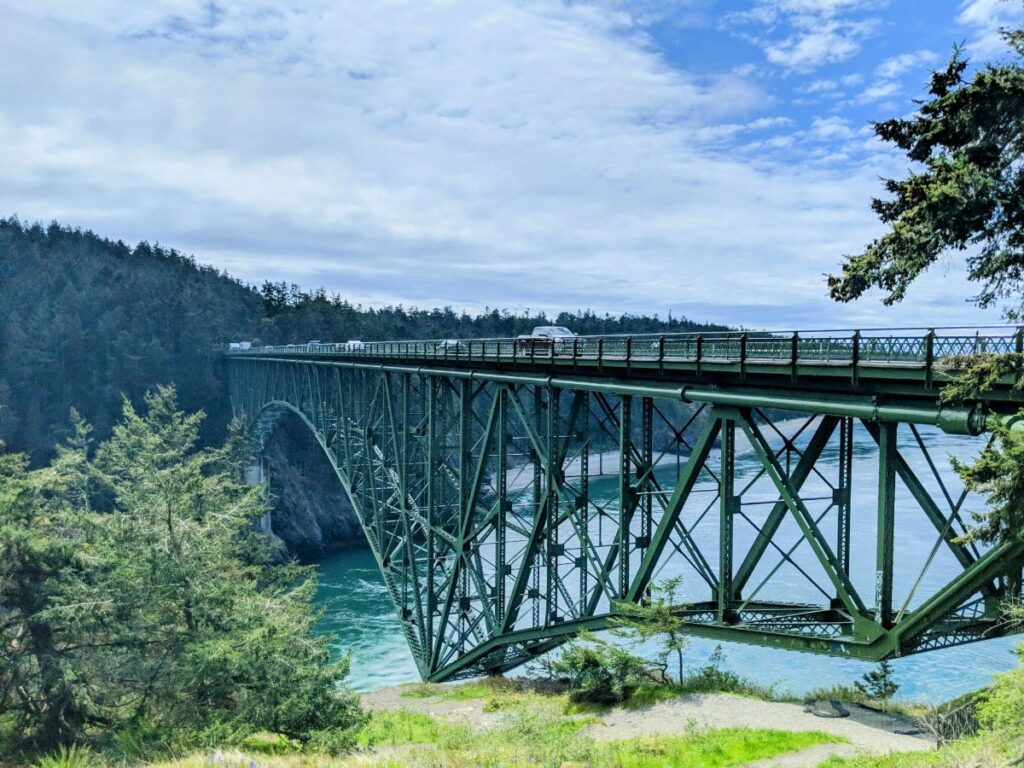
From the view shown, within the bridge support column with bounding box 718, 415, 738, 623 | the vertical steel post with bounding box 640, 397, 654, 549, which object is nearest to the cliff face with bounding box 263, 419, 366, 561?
the vertical steel post with bounding box 640, 397, 654, 549

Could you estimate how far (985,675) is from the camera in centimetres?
3169

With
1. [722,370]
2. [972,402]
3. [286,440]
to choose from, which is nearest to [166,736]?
[722,370]

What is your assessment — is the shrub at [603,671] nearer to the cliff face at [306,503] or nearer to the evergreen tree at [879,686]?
the evergreen tree at [879,686]

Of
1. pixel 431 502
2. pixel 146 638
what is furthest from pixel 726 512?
pixel 146 638

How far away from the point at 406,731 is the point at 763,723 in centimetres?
922

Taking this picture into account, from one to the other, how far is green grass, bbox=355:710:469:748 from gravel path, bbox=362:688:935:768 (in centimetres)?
111

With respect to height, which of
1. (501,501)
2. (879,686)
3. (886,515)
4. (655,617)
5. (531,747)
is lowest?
(879,686)

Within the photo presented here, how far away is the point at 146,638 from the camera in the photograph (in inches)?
748

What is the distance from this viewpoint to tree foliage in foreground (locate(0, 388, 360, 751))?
53.9 ft

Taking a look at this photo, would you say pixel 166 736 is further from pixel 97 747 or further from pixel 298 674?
pixel 97 747

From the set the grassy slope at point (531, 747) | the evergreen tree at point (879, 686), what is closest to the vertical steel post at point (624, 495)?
the grassy slope at point (531, 747)

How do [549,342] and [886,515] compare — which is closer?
[886,515]

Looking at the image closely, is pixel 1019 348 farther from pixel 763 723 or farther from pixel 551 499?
pixel 551 499

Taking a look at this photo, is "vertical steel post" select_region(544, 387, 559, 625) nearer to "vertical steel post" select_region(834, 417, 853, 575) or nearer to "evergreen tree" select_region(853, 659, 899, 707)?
"vertical steel post" select_region(834, 417, 853, 575)
